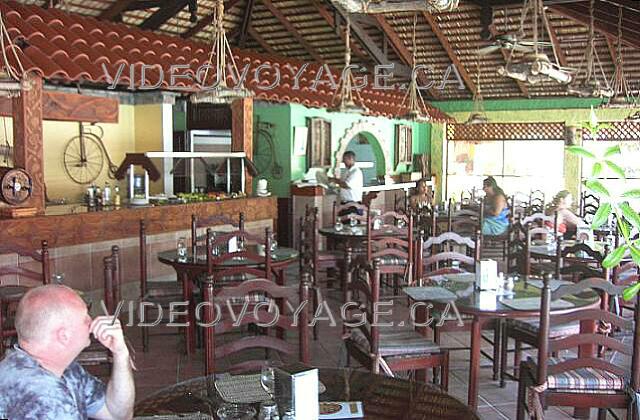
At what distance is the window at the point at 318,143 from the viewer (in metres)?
10.7

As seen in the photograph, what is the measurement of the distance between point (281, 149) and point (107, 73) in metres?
3.81

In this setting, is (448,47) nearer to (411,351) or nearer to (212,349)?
(411,351)

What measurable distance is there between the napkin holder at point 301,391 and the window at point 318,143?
8.65 metres

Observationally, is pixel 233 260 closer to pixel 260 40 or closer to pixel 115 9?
pixel 115 9

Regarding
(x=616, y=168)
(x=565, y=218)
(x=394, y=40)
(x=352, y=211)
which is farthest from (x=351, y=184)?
(x=616, y=168)

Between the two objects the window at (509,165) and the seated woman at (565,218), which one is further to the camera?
the window at (509,165)

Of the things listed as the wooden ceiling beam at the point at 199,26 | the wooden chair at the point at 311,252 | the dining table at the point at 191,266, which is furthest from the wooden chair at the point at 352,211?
the wooden ceiling beam at the point at 199,26

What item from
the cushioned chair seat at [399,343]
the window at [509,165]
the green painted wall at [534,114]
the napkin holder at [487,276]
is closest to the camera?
the cushioned chair seat at [399,343]

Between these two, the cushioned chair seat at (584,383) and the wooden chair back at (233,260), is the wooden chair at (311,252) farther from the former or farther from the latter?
the cushioned chair seat at (584,383)

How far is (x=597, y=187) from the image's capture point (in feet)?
6.46

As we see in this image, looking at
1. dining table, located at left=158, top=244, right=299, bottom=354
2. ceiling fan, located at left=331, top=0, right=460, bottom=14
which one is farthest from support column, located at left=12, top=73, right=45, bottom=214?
ceiling fan, located at left=331, top=0, right=460, bottom=14

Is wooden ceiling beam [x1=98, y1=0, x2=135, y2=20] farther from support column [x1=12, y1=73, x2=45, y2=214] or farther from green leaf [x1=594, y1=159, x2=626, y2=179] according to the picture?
green leaf [x1=594, y1=159, x2=626, y2=179]

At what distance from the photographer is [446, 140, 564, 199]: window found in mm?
15078

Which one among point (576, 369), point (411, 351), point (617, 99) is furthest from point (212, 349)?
point (617, 99)
